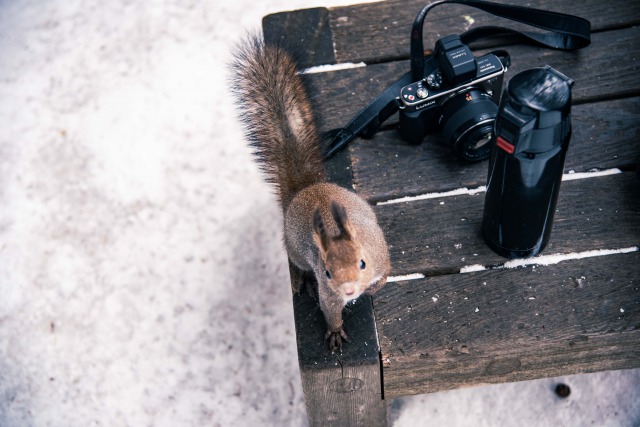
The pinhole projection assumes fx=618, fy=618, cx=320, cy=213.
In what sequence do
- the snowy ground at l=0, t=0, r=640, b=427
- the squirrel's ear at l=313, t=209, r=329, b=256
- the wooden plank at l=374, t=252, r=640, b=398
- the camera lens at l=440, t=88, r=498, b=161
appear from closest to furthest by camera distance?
the squirrel's ear at l=313, t=209, r=329, b=256 < the wooden plank at l=374, t=252, r=640, b=398 < the camera lens at l=440, t=88, r=498, b=161 < the snowy ground at l=0, t=0, r=640, b=427

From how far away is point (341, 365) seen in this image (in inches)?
40.1

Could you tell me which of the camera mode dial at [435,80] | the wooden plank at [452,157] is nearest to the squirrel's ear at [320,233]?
the wooden plank at [452,157]

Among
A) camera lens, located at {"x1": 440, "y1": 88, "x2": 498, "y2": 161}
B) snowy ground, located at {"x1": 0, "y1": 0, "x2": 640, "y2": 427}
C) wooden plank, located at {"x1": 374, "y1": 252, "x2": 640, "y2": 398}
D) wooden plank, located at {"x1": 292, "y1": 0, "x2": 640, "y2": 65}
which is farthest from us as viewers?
snowy ground, located at {"x1": 0, "y1": 0, "x2": 640, "y2": 427}

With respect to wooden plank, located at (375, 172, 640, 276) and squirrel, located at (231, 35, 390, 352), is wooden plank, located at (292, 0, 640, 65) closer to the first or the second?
squirrel, located at (231, 35, 390, 352)

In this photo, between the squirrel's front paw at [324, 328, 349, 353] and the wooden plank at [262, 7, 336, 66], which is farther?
the wooden plank at [262, 7, 336, 66]

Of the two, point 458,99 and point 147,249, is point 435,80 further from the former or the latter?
point 147,249

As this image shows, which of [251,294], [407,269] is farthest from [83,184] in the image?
[407,269]

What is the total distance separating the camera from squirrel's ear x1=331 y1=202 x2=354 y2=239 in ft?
1.10

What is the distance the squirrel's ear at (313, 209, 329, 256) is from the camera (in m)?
0.89

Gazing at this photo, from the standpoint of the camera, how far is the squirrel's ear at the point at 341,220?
90cm

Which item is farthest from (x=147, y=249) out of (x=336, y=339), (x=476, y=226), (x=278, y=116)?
(x=476, y=226)

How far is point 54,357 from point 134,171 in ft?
2.02

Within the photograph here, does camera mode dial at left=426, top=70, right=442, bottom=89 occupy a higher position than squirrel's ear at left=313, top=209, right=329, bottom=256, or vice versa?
camera mode dial at left=426, top=70, right=442, bottom=89

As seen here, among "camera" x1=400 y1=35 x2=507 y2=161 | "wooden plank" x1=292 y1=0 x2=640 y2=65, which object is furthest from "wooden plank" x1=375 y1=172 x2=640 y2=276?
"wooden plank" x1=292 y1=0 x2=640 y2=65
